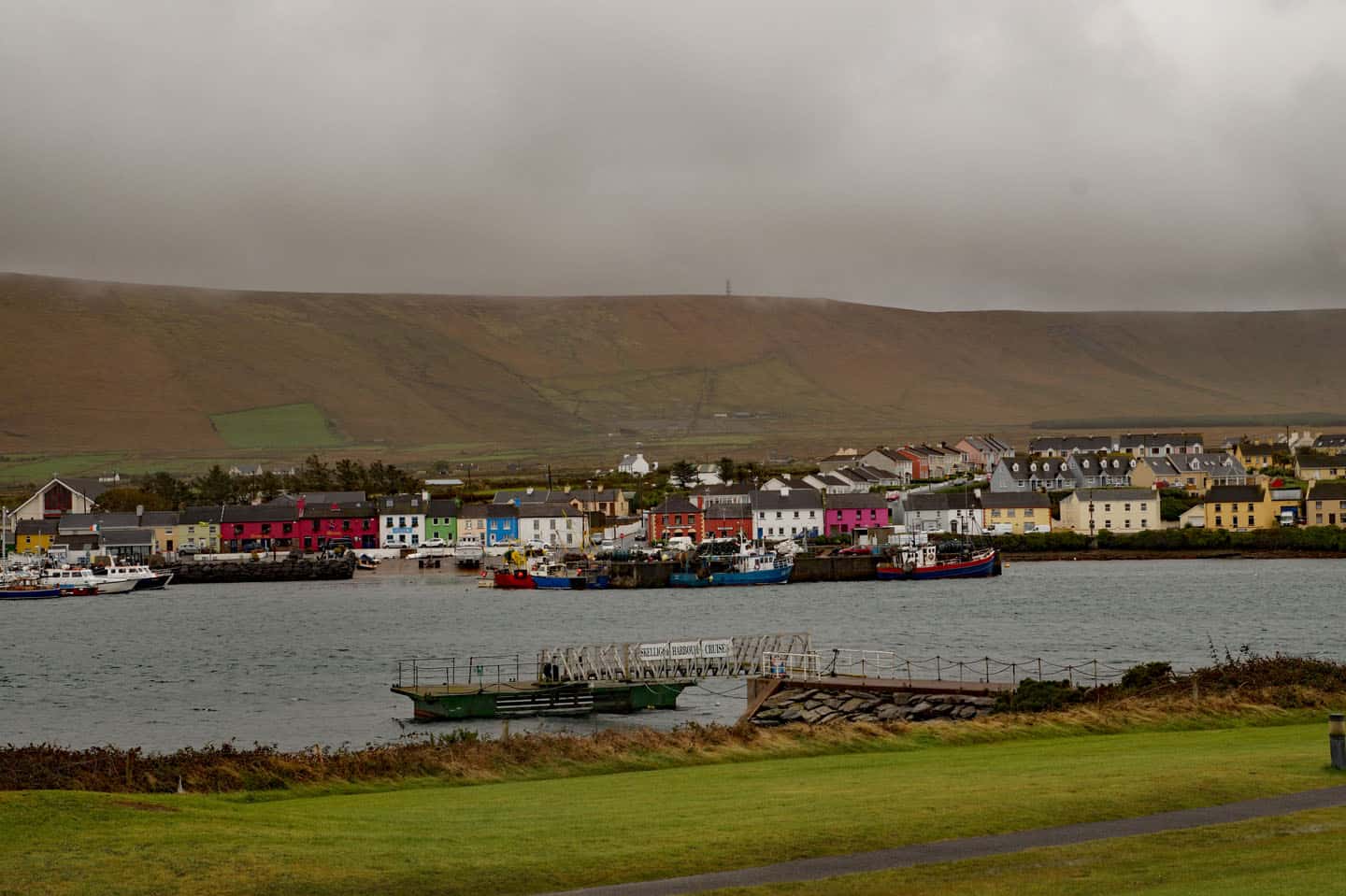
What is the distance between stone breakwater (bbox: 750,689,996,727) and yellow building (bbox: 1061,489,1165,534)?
90.4 meters

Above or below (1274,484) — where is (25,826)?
below

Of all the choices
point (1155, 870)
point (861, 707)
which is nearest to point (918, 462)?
point (861, 707)

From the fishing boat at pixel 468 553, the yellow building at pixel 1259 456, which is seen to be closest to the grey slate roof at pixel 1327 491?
the yellow building at pixel 1259 456

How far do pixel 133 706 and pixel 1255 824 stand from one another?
126 feet

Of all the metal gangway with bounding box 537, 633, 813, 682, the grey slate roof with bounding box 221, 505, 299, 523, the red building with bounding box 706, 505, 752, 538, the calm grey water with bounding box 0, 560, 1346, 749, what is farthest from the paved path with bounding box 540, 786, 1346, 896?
the grey slate roof with bounding box 221, 505, 299, 523

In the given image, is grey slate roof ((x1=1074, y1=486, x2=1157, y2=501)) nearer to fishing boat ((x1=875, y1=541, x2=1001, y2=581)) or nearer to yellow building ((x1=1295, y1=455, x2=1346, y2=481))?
yellow building ((x1=1295, y1=455, x2=1346, y2=481))

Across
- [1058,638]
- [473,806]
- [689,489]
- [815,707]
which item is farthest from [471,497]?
[473,806]

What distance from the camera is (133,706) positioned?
47.2 meters

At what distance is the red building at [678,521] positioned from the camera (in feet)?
428

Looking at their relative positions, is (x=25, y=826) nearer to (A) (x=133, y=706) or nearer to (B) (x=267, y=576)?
(A) (x=133, y=706)

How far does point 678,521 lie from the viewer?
131m

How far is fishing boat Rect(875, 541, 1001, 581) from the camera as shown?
10475cm

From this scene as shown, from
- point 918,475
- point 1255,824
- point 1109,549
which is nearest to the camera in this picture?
point 1255,824

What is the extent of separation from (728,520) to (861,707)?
310 ft
